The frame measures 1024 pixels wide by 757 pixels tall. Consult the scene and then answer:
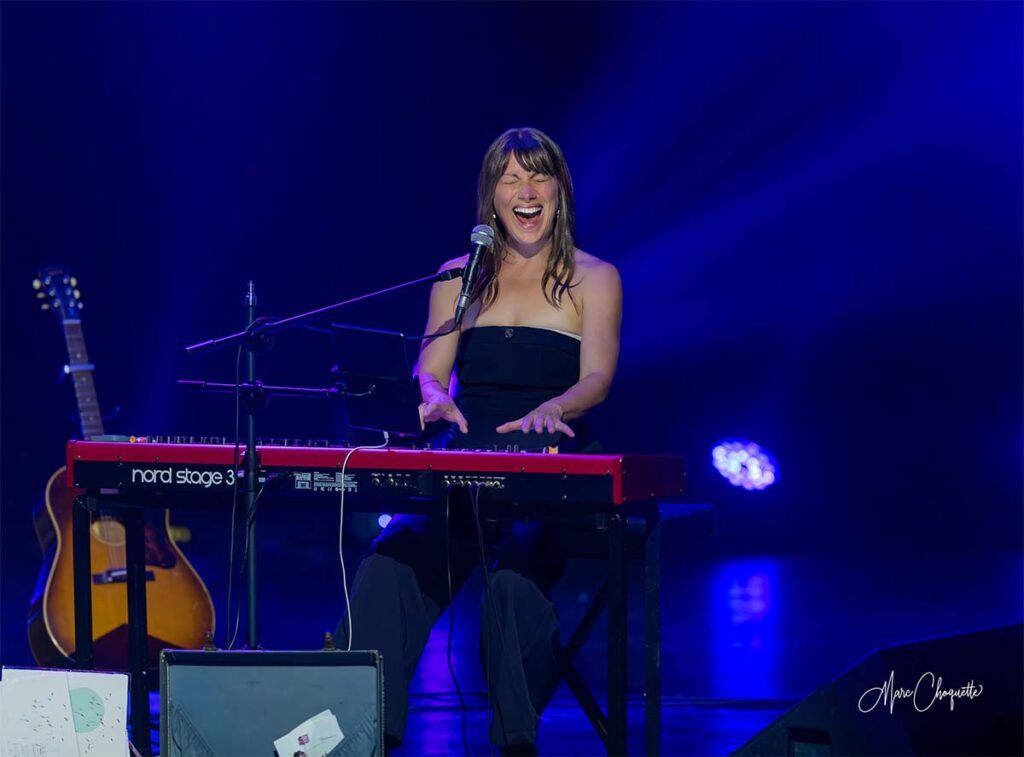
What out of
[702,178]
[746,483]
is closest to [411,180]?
[702,178]

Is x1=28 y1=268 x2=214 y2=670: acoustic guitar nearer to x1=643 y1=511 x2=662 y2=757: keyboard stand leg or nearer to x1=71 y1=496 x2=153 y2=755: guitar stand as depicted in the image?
x1=71 y1=496 x2=153 y2=755: guitar stand

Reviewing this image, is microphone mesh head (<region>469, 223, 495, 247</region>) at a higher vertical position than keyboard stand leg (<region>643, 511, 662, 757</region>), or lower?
higher

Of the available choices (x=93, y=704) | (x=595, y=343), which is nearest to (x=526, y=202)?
(x=595, y=343)

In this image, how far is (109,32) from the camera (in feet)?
20.5

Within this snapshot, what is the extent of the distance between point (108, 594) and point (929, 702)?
2610 millimetres

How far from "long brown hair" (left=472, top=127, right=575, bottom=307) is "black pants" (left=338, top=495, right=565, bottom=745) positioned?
2.28 feet

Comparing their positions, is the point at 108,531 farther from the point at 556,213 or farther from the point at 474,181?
the point at 474,181

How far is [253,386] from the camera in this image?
2.85m

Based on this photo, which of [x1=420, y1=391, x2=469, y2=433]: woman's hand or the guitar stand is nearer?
the guitar stand

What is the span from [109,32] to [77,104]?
39 cm

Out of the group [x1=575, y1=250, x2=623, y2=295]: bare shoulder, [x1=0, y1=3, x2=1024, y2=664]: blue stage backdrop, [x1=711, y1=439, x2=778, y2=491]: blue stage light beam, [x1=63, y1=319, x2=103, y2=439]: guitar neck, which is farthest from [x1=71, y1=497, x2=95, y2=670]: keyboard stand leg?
[x1=711, y1=439, x2=778, y2=491]: blue stage light beam

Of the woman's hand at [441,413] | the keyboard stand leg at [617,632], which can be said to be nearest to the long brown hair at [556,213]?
the woman's hand at [441,413]

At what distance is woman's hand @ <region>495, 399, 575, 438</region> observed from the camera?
2910 millimetres

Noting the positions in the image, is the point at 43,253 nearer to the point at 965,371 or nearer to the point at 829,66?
the point at 829,66
